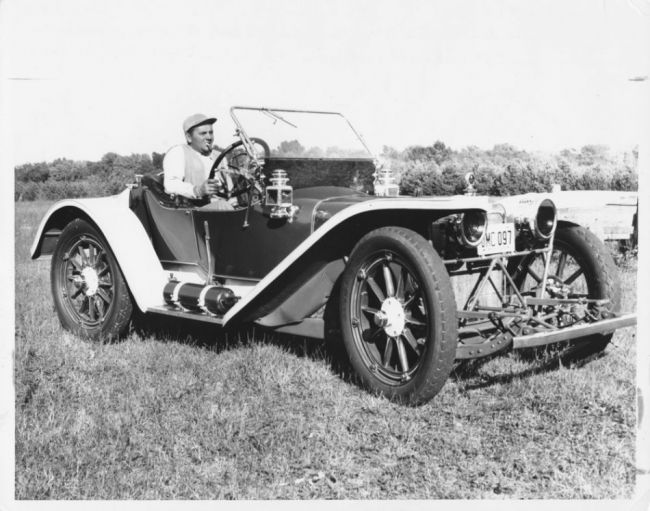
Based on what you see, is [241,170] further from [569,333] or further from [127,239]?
[569,333]

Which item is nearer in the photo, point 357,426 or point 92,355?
point 357,426

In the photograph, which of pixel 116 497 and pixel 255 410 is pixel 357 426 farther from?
pixel 116 497

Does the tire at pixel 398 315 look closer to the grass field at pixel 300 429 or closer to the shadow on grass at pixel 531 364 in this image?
the grass field at pixel 300 429

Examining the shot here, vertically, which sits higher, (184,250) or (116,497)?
(184,250)

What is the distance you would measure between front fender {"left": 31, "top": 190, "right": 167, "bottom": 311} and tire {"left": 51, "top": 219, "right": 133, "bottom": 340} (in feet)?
0.52

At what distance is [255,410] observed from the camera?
4.10m

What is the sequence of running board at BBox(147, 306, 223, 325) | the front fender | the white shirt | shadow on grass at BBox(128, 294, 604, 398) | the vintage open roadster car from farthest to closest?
the white shirt
the front fender
running board at BBox(147, 306, 223, 325)
shadow on grass at BBox(128, 294, 604, 398)
the vintage open roadster car

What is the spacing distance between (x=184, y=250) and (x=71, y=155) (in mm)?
2841

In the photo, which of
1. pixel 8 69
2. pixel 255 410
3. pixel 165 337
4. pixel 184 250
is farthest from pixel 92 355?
pixel 8 69

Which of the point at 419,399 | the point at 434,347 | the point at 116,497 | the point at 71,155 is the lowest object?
the point at 116,497

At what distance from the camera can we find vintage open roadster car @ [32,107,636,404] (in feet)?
13.0

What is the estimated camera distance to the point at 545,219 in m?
4.28

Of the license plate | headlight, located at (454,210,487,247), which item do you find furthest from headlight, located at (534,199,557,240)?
headlight, located at (454,210,487,247)

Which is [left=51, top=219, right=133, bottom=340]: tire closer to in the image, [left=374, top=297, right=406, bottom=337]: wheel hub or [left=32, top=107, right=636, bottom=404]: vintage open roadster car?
[left=32, top=107, right=636, bottom=404]: vintage open roadster car
